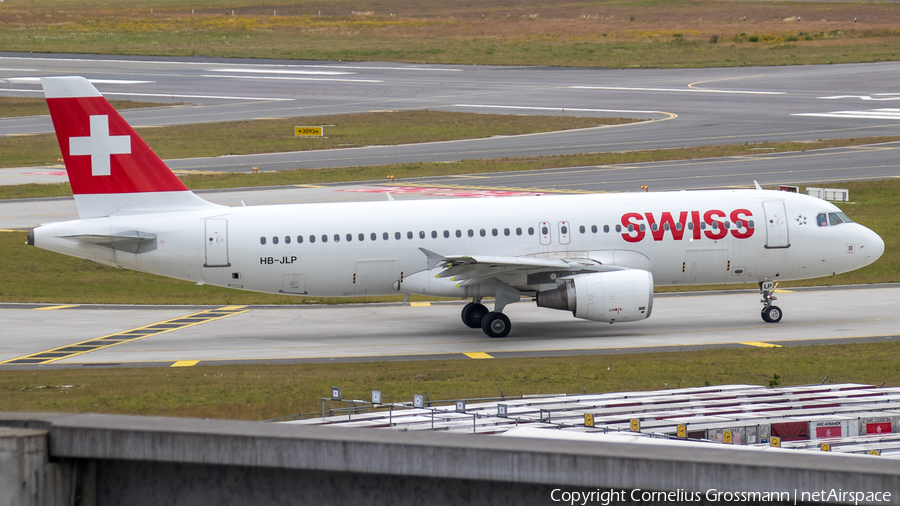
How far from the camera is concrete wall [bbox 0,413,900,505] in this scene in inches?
279

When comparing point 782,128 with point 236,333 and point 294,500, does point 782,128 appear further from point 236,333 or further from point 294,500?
point 294,500

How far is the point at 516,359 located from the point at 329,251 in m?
7.65

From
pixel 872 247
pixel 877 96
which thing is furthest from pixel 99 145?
pixel 877 96

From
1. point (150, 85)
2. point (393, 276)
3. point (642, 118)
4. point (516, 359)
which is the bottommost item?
point (516, 359)

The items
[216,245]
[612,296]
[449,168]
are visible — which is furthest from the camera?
[449,168]

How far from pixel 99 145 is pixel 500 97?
2772 inches

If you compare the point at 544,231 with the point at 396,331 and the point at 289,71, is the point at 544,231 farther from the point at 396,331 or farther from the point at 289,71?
the point at 289,71

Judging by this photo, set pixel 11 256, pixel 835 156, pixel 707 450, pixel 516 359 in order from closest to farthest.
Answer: pixel 707 450, pixel 516 359, pixel 11 256, pixel 835 156

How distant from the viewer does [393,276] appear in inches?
1406

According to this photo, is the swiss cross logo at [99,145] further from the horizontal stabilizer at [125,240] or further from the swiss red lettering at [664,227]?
the swiss red lettering at [664,227]

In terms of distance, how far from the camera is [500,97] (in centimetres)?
10206

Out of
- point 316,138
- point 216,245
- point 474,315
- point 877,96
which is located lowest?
point 474,315

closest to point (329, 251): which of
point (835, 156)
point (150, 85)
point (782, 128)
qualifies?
point (835, 156)

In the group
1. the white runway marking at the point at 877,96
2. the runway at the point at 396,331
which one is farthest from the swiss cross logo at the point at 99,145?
the white runway marking at the point at 877,96
